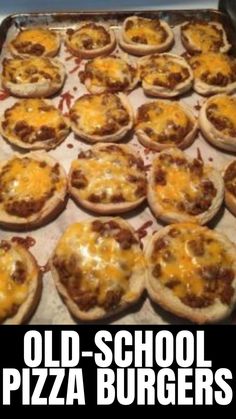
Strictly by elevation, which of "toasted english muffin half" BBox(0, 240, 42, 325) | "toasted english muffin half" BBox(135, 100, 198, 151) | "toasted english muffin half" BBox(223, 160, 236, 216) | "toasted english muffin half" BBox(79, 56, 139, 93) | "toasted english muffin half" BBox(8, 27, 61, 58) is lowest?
"toasted english muffin half" BBox(0, 240, 42, 325)

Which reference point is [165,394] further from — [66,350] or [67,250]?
[67,250]

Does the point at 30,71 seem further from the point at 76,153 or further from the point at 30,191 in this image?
the point at 30,191

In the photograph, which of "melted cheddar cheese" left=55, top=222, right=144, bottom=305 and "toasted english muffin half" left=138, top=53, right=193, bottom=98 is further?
"toasted english muffin half" left=138, top=53, right=193, bottom=98

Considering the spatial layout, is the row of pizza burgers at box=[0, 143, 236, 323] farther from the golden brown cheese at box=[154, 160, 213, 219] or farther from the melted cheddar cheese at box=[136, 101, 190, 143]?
the melted cheddar cheese at box=[136, 101, 190, 143]

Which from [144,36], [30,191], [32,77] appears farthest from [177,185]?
[144,36]

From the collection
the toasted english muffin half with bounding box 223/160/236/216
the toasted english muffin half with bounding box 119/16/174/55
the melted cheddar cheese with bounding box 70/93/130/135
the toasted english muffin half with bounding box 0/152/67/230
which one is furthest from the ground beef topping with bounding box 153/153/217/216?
the toasted english muffin half with bounding box 119/16/174/55

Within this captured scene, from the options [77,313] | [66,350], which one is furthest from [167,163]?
[66,350]

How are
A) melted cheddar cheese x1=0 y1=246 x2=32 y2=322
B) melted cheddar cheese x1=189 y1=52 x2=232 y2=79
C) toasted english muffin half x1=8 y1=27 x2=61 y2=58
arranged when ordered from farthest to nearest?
1. toasted english muffin half x1=8 y1=27 x2=61 y2=58
2. melted cheddar cheese x1=189 y1=52 x2=232 y2=79
3. melted cheddar cheese x1=0 y1=246 x2=32 y2=322

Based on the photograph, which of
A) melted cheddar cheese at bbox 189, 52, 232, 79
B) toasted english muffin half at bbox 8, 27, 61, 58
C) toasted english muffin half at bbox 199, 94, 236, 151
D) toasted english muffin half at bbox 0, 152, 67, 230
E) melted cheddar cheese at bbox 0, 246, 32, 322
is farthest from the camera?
toasted english muffin half at bbox 8, 27, 61, 58
